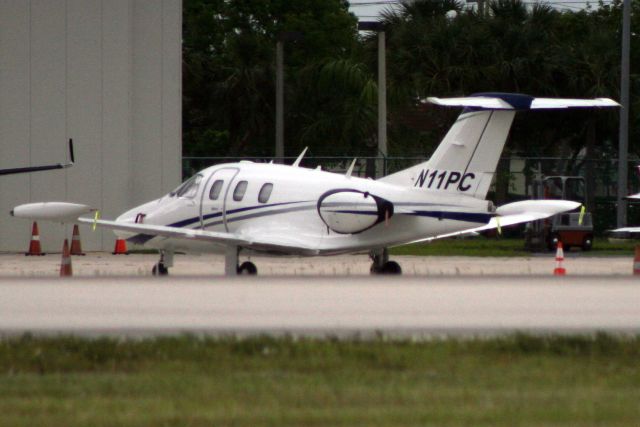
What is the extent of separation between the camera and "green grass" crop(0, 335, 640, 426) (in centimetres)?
886

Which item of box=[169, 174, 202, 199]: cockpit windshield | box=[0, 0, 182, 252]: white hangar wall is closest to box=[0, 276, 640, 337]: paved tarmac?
box=[169, 174, 202, 199]: cockpit windshield

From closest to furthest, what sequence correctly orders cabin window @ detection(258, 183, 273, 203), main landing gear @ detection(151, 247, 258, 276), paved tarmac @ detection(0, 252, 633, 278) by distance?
1. main landing gear @ detection(151, 247, 258, 276)
2. cabin window @ detection(258, 183, 273, 203)
3. paved tarmac @ detection(0, 252, 633, 278)

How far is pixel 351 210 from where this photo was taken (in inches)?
851

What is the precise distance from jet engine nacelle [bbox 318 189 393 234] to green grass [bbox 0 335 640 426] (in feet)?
31.5

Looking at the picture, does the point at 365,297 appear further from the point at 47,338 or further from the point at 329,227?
the point at 329,227

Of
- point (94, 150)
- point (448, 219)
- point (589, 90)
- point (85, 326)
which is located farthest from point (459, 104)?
point (589, 90)

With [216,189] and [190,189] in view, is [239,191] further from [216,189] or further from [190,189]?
[190,189]

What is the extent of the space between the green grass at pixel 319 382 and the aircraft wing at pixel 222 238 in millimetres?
10604

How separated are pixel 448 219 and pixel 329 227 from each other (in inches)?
72.9

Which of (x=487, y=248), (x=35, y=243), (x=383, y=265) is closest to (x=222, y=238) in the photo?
(x=383, y=265)

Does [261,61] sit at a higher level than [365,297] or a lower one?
higher

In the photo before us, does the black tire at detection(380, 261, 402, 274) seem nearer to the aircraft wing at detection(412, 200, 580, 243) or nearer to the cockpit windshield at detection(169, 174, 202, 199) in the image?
the aircraft wing at detection(412, 200, 580, 243)

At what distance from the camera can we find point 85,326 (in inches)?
509

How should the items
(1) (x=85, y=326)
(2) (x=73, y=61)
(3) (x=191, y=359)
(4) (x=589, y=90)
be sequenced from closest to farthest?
(3) (x=191, y=359)
(1) (x=85, y=326)
(2) (x=73, y=61)
(4) (x=589, y=90)
